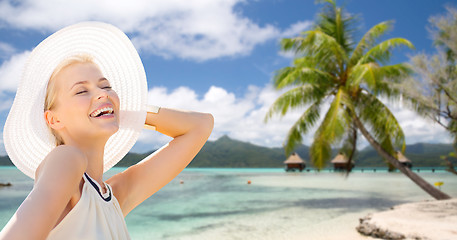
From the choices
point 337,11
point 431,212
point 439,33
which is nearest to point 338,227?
point 431,212

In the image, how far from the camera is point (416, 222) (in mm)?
8234

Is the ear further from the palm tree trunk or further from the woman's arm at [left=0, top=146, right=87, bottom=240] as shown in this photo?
the palm tree trunk

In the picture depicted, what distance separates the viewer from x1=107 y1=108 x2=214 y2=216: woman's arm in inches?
46.6

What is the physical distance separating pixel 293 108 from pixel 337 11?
4330 mm

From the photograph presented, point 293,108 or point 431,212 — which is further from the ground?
Answer: point 293,108

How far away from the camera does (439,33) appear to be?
31.9 ft

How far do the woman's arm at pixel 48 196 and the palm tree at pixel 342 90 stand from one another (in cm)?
1043

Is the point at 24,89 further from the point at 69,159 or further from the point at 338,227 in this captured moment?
the point at 338,227

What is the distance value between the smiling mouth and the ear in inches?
4.0

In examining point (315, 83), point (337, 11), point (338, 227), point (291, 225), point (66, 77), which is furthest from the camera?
point (337, 11)

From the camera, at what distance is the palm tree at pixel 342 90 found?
36.9ft

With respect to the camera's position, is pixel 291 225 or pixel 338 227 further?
pixel 291 225

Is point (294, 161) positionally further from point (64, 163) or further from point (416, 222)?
point (64, 163)

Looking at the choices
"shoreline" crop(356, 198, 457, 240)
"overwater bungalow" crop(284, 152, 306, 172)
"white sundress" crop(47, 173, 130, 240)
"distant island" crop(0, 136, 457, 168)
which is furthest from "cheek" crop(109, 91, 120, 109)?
"distant island" crop(0, 136, 457, 168)
